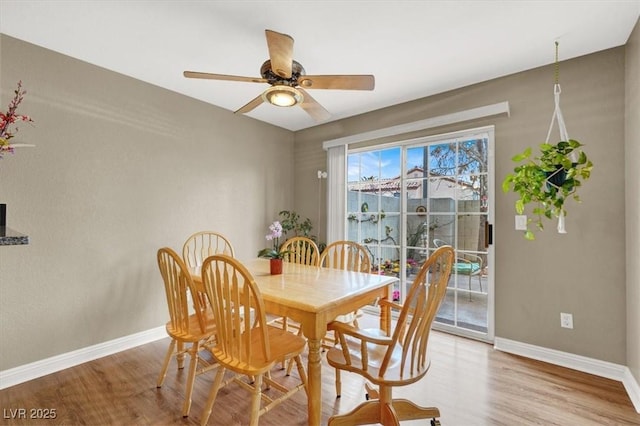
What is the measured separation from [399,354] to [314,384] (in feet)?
1.60

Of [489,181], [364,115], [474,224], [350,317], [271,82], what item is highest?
[364,115]

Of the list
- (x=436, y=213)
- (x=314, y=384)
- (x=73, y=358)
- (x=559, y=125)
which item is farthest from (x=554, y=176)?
(x=73, y=358)

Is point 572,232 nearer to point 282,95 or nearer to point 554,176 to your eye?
point 554,176

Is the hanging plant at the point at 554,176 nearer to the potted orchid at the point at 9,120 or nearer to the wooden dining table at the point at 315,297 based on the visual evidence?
the wooden dining table at the point at 315,297


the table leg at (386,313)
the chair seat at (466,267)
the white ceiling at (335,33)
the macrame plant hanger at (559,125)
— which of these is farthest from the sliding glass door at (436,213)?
the table leg at (386,313)

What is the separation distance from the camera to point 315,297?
169 centimetres

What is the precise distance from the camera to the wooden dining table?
1526 mm

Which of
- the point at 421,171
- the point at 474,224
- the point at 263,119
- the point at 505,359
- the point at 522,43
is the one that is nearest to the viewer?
the point at 522,43

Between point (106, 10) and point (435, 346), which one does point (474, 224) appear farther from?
point (106, 10)

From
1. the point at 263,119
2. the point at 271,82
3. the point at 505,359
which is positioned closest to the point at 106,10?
the point at 271,82

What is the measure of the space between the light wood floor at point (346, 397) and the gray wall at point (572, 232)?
0.32 meters

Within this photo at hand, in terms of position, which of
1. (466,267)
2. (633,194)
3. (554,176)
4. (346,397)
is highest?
(554,176)

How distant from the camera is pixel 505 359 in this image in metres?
2.49

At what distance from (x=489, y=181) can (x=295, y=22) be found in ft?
7.15
